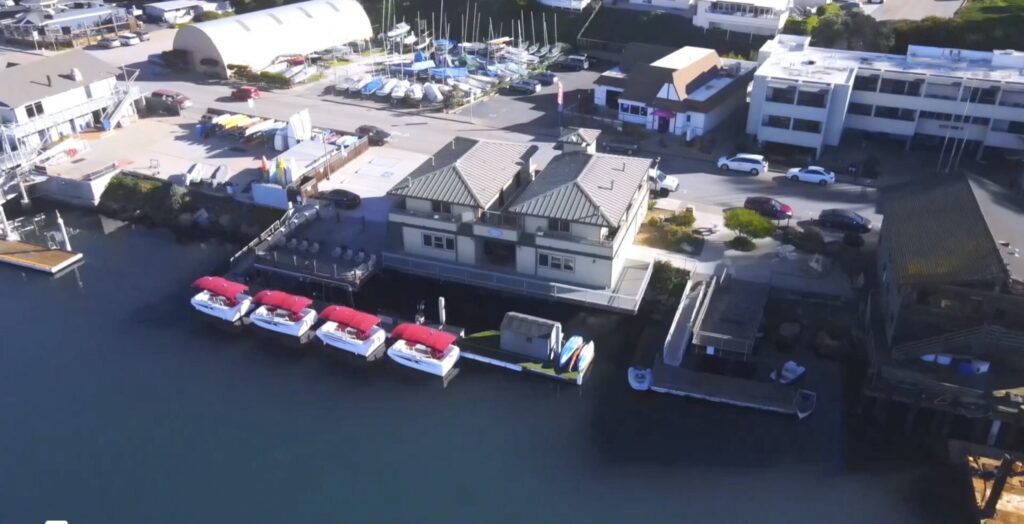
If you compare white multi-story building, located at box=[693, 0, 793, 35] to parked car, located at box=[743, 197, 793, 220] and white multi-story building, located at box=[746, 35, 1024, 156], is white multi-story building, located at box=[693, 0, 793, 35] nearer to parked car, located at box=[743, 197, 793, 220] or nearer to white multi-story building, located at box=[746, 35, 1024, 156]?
white multi-story building, located at box=[746, 35, 1024, 156]

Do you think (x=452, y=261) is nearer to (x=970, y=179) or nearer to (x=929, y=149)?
(x=970, y=179)

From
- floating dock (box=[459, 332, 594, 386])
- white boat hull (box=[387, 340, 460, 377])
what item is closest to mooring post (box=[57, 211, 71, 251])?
white boat hull (box=[387, 340, 460, 377])

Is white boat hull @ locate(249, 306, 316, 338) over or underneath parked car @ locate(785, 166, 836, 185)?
underneath

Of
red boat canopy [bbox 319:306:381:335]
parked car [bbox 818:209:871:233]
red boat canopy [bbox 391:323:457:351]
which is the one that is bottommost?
red boat canopy [bbox 391:323:457:351]

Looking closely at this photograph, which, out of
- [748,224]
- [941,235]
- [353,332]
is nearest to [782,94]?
[748,224]

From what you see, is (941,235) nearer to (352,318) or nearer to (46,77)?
(352,318)

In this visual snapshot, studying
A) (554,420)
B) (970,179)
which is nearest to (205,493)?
(554,420)
